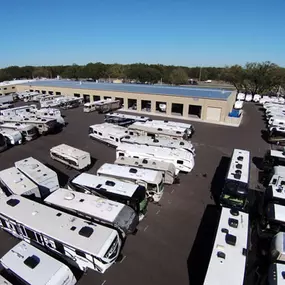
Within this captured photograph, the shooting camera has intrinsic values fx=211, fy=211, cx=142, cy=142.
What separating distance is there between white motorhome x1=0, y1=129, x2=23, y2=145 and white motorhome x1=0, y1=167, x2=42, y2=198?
11925 millimetres

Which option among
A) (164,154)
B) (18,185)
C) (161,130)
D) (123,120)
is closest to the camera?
(18,185)

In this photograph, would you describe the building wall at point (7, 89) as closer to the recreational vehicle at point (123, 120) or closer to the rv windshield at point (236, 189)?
the recreational vehicle at point (123, 120)

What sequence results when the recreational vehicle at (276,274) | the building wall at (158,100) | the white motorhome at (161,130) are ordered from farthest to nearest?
the building wall at (158,100), the white motorhome at (161,130), the recreational vehicle at (276,274)

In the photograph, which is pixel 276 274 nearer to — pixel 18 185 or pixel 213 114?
pixel 18 185

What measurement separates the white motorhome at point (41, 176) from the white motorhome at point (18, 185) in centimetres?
41

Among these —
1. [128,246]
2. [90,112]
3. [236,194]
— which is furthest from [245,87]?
[128,246]

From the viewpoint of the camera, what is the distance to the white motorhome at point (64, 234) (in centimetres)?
1033

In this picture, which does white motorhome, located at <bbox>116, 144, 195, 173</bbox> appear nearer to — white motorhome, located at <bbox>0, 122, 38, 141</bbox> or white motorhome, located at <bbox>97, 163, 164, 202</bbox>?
white motorhome, located at <bbox>97, 163, 164, 202</bbox>

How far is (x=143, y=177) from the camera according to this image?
1634 cm

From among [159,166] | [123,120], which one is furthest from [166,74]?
[159,166]

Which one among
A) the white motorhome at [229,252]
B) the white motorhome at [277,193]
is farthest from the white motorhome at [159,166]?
the white motorhome at [277,193]

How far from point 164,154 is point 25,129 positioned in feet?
68.2

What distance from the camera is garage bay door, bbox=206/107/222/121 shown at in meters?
39.1

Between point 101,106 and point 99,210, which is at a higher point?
point 101,106
